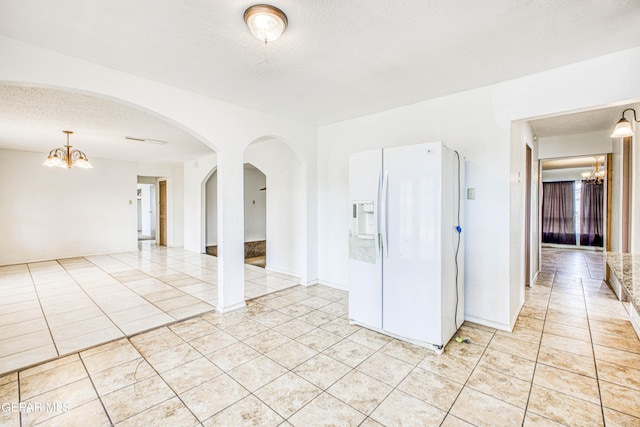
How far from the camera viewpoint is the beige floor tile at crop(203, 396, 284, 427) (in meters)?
1.76

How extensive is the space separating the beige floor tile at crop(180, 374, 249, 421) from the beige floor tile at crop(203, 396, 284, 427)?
Result: 51 mm

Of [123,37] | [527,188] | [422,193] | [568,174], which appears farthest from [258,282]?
[568,174]

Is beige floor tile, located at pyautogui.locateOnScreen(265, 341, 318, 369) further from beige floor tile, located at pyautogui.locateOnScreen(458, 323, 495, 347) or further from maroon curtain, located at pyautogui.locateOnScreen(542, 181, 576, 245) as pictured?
maroon curtain, located at pyautogui.locateOnScreen(542, 181, 576, 245)

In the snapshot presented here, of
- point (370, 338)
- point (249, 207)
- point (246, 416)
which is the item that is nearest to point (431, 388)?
point (370, 338)

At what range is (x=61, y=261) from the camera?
6.62 meters

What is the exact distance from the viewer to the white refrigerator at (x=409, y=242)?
257cm

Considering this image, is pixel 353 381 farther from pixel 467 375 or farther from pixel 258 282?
pixel 258 282

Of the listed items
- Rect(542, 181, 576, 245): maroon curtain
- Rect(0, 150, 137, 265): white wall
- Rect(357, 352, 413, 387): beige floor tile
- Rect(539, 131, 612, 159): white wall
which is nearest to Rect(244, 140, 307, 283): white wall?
Rect(357, 352, 413, 387): beige floor tile

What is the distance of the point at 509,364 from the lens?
238 cm

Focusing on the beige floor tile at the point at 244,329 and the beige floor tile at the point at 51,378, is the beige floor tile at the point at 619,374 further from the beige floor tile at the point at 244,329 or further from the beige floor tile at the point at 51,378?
the beige floor tile at the point at 51,378

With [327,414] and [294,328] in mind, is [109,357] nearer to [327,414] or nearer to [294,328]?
[294,328]

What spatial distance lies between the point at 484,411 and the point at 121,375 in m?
2.65

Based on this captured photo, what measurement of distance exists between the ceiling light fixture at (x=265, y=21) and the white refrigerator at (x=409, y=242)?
143 centimetres

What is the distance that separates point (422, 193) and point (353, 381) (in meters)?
1.66
